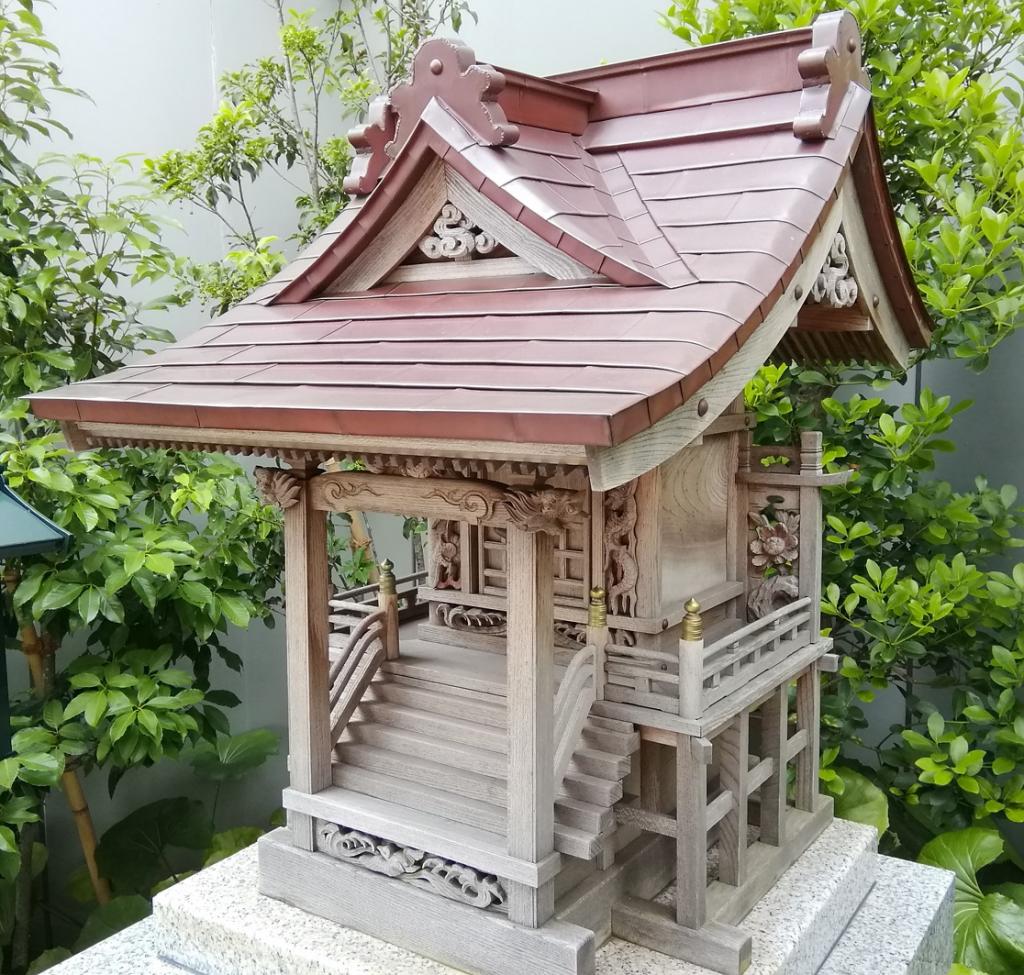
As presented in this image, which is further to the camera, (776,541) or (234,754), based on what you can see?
(234,754)

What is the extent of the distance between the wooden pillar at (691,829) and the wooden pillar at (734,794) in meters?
0.25

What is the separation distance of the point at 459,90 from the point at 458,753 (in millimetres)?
2070

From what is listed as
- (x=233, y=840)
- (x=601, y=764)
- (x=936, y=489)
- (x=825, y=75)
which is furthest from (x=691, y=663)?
(x=233, y=840)

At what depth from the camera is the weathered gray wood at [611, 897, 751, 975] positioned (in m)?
2.73

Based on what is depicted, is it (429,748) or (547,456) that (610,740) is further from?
(547,456)

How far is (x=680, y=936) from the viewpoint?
280 cm

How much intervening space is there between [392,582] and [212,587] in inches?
49.3

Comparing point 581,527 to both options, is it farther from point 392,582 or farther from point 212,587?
point 212,587

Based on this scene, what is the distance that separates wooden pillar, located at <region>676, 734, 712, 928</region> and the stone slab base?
0.17m

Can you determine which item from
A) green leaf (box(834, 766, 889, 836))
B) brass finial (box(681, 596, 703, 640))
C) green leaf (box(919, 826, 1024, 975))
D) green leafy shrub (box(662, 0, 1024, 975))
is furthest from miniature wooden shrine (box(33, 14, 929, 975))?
green leaf (box(919, 826, 1024, 975))

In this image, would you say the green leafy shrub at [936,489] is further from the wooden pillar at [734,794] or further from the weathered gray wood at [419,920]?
the weathered gray wood at [419,920]

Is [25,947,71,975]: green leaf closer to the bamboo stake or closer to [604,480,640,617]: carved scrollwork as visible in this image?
the bamboo stake

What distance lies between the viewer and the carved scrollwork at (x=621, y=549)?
9.63ft

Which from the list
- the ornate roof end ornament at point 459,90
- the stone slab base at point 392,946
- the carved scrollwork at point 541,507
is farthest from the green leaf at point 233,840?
the ornate roof end ornament at point 459,90
